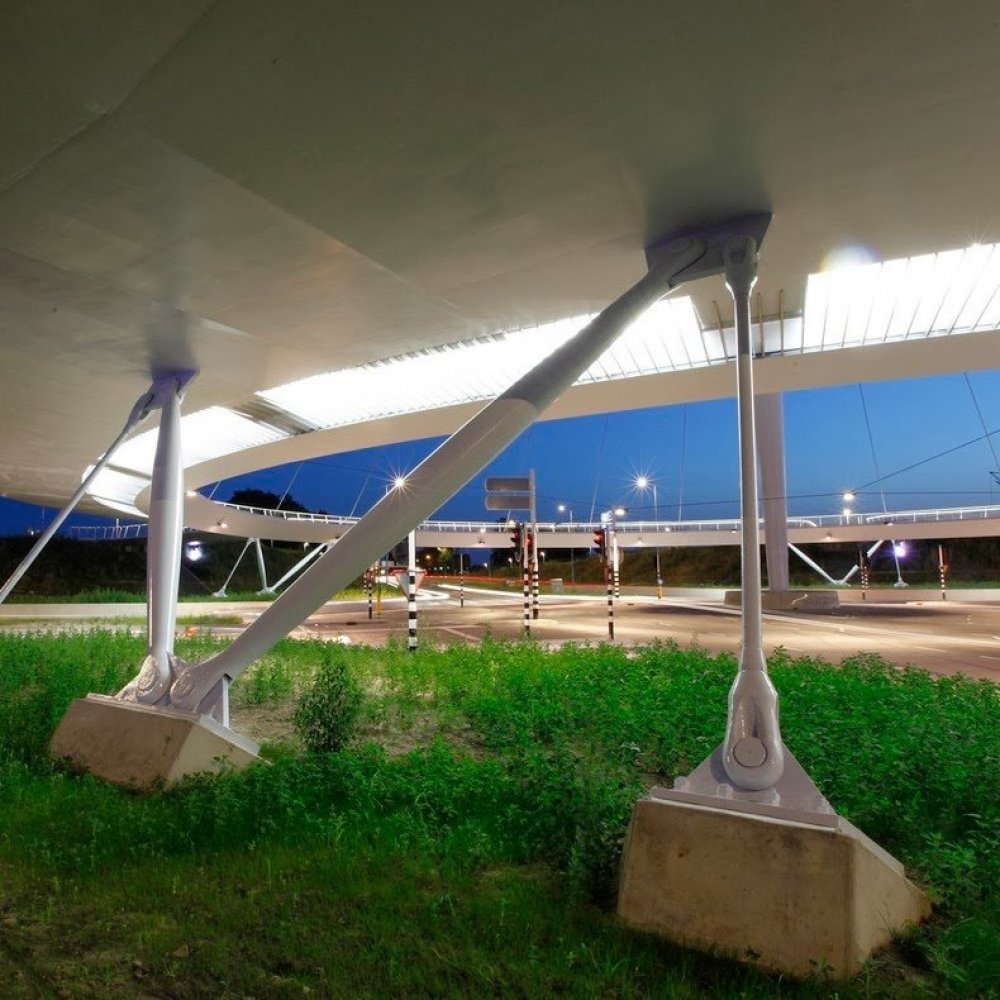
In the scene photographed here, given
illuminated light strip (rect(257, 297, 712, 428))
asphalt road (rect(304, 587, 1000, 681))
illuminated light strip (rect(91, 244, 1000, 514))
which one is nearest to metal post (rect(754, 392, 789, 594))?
asphalt road (rect(304, 587, 1000, 681))

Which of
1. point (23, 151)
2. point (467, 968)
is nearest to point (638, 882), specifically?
point (467, 968)

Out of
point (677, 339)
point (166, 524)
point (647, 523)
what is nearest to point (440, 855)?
point (677, 339)

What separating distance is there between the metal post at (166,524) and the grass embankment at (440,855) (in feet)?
5.07

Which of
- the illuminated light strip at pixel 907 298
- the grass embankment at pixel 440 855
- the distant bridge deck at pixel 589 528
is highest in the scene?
the distant bridge deck at pixel 589 528

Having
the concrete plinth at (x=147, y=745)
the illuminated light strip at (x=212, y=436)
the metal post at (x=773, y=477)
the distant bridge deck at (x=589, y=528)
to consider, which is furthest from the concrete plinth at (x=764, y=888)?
the distant bridge deck at (x=589, y=528)

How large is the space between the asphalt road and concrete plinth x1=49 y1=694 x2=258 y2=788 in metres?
10.3

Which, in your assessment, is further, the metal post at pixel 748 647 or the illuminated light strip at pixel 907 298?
the illuminated light strip at pixel 907 298

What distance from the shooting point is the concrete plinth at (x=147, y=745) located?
20.0ft

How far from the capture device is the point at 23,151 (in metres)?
4.23

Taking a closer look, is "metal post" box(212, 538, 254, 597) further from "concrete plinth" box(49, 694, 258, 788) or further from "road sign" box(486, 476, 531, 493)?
"concrete plinth" box(49, 694, 258, 788)

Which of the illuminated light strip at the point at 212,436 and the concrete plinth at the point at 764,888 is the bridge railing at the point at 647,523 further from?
the concrete plinth at the point at 764,888

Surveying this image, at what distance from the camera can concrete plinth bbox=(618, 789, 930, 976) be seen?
3.33 m

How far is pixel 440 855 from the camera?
180 inches

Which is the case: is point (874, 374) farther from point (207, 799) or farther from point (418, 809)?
point (207, 799)
